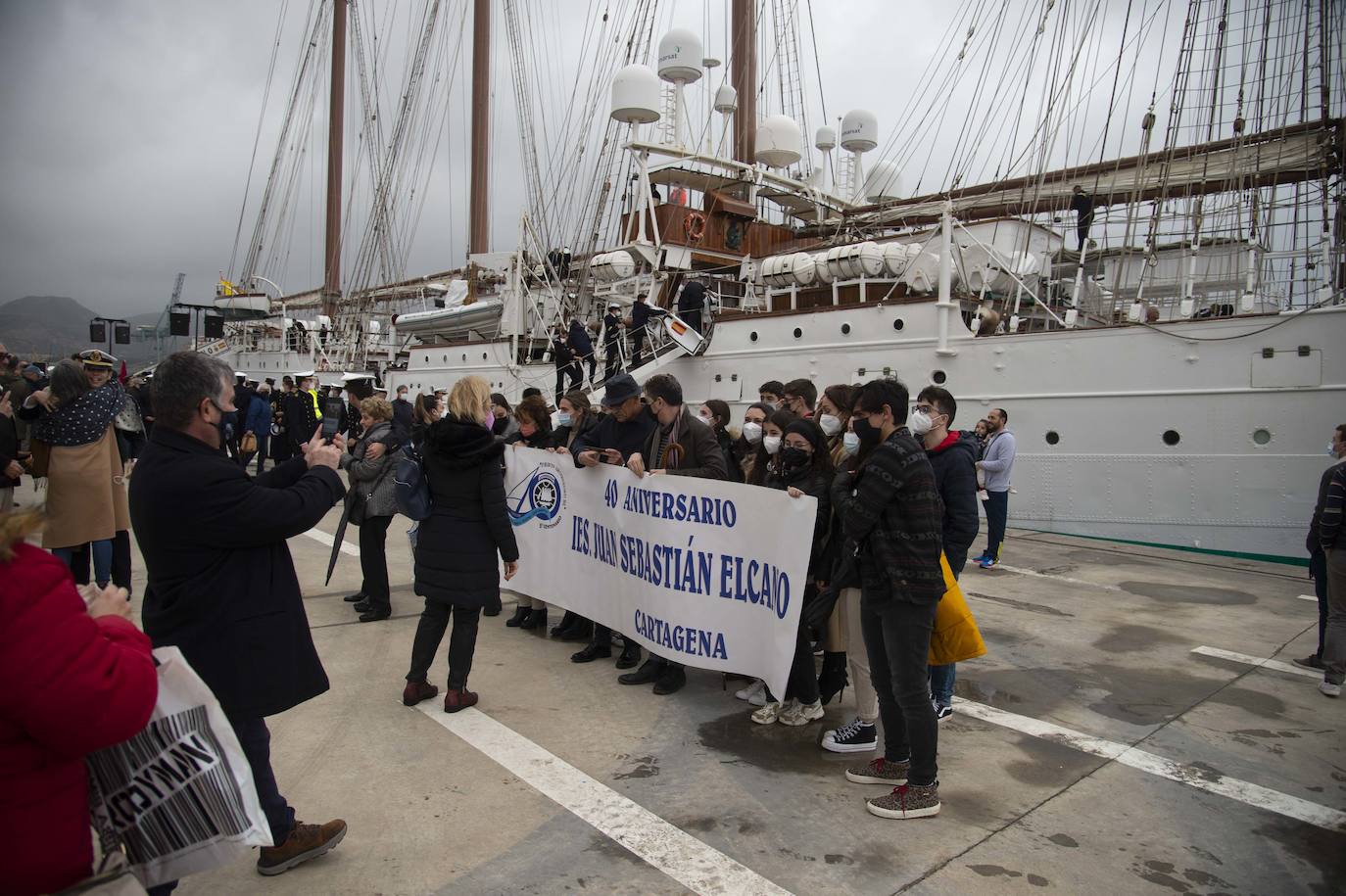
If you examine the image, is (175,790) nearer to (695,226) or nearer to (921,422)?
(921,422)

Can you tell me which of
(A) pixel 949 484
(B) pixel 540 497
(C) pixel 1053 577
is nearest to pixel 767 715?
(A) pixel 949 484

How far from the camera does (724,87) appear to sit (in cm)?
2319

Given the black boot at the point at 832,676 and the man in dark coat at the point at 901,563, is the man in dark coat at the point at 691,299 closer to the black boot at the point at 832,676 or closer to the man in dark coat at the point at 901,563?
the black boot at the point at 832,676

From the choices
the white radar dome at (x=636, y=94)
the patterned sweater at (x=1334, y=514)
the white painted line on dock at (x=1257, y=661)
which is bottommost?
the white painted line on dock at (x=1257, y=661)

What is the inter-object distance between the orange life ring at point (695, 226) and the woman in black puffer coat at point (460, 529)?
14.9 m

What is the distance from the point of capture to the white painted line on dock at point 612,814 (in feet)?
9.32

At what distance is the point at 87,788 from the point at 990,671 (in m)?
4.93

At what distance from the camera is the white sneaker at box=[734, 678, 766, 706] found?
460 cm

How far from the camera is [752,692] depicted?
15.4 feet

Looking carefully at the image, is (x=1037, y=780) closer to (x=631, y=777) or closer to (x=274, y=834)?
(x=631, y=777)

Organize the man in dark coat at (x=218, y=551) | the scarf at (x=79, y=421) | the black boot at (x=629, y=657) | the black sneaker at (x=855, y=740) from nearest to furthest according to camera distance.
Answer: the man in dark coat at (x=218, y=551) → the black sneaker at (x=855, y=740) → the black boot at (x=629, y=657) → the scarf at (x=79, y=421)

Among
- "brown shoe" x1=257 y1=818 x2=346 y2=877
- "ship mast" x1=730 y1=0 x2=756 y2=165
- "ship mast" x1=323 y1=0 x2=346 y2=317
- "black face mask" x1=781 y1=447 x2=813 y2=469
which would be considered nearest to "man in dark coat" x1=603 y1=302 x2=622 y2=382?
"ship mast" x1=730 y1=0 x2=756 y2=165

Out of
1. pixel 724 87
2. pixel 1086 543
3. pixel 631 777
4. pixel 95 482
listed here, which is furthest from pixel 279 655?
pixel 724 87

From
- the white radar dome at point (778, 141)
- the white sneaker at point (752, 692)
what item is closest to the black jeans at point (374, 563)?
the white sneaker at point (752, 692)
